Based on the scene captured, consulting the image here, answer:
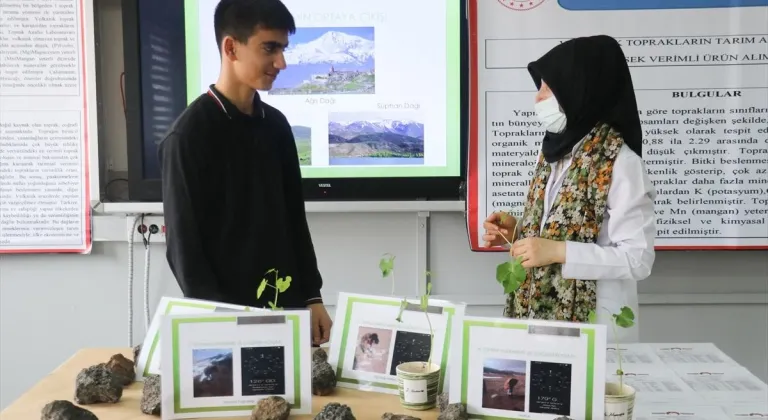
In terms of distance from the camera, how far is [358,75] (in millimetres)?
2586

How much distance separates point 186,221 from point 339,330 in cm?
48

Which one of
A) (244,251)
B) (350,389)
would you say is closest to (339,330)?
(350,389)

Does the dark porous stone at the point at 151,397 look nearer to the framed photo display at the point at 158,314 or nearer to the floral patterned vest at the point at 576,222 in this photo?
the framed photo display at the point at 158,314

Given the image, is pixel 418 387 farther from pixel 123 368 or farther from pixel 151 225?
pixel 151 225

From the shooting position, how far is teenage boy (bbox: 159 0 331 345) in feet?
5.24

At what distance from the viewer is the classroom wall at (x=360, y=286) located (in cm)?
266

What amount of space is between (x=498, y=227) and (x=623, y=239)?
0.34 m

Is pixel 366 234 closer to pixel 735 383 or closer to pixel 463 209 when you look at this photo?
pixel 463 209

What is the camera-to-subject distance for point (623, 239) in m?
1.58

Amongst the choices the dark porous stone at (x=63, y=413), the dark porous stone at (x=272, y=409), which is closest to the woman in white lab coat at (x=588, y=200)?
the dark porous stone at (x=272, y=409)

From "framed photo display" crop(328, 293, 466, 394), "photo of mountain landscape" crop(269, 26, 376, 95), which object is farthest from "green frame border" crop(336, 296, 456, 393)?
"photo of mountain landscape" crop(269, 26, 376, 95)

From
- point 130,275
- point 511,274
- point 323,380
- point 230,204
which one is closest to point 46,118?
point 130,275

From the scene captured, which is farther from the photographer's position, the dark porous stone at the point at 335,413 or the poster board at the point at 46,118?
the poster board at the point at 46,118

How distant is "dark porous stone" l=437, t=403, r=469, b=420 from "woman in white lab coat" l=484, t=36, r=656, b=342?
1.72 feet
